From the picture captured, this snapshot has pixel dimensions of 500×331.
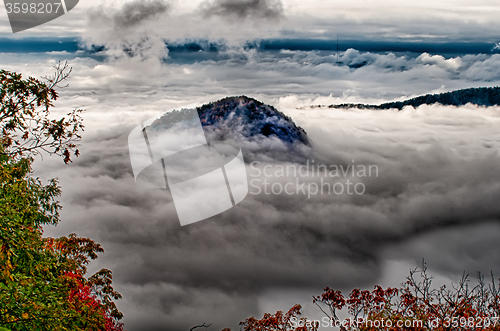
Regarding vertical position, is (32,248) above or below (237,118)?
above

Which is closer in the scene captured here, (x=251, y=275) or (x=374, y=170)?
(x=251, y=275)

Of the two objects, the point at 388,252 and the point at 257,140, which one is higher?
the point at 257,140

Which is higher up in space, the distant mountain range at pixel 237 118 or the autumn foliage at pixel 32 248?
the autumn foliage at pixel 32 248

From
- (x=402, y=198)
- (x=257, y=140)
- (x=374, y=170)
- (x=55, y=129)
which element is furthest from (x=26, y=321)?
(x=374, y=170)

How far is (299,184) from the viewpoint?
164625 millimetres

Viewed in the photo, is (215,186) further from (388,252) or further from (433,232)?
(433,232)

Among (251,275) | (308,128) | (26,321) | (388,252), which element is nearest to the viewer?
(26,321)

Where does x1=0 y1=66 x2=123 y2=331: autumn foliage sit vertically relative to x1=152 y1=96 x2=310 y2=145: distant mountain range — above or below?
above

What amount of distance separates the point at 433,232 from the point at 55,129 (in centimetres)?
14956

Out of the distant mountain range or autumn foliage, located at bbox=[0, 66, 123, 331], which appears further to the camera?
the distant mountain range

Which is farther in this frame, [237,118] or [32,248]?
[237,118]

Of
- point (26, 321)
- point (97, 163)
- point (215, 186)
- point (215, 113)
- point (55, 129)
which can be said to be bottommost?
point (215, 186)

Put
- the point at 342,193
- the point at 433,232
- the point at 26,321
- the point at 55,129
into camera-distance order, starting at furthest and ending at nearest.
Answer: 1. the point at 342,193
2. the point at 433,232
3. the point at 55,129
4. the point at 26,321

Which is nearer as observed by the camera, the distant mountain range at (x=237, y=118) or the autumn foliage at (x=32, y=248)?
the autumn foliage at (x=32, y=248)
